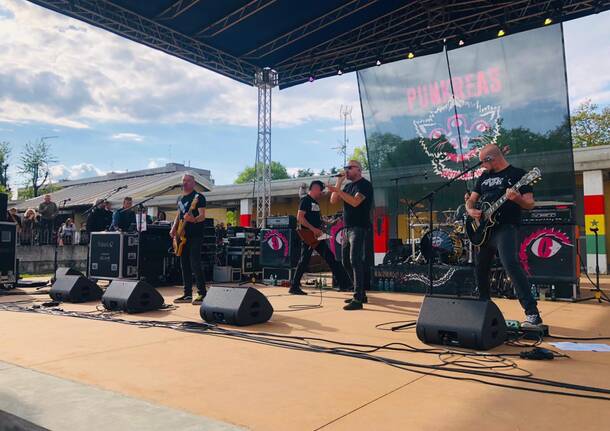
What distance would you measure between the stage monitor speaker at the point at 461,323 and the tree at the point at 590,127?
3020cm

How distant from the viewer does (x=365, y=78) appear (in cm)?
983

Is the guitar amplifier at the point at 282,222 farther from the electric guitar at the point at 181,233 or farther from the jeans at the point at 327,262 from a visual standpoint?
the electric guitar at the point at 181,233

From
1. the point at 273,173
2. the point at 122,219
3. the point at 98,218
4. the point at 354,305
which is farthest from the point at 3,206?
the point at 273,173

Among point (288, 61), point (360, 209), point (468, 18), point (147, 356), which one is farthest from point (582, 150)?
point (147, 356)

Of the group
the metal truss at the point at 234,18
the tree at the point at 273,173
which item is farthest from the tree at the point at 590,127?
the tree at the point at 273,173

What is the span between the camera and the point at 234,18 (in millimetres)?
10828

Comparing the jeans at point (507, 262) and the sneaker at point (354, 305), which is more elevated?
the jeans at point (507, 262)

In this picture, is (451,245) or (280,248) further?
(280,248)

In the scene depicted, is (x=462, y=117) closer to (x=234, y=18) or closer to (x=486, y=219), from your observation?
(x=486, y=219)

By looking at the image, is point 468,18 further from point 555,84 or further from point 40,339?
Result: point 40,339

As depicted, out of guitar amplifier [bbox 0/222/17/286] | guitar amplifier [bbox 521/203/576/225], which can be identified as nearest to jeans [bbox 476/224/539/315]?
guitar amplifier [bbox 521/203/576/225]

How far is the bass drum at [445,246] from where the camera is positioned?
298 inches

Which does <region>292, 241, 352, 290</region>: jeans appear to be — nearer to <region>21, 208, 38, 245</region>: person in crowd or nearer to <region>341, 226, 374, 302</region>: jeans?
<region>341, 226, 374, 302</region>: jeans

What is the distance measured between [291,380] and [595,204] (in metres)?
14.1
